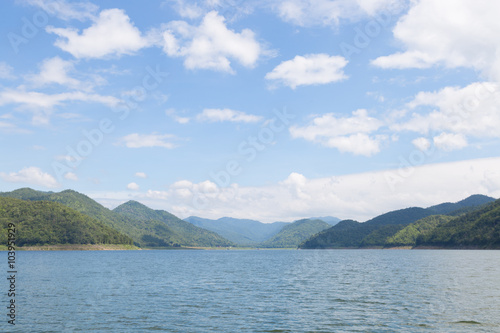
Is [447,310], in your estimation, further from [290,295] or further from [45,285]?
[45,285]

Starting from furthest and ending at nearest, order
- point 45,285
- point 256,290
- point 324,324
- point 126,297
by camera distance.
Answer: point 45,285
point 256,290
point 126,297
point 324,324

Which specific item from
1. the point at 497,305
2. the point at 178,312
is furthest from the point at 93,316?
the point at 497,305

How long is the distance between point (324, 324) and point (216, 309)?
53.2ft

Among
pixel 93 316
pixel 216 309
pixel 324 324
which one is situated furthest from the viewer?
pixel 216 309

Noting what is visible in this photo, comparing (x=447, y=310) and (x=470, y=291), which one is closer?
(x=447, y=310)

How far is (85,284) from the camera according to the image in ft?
263

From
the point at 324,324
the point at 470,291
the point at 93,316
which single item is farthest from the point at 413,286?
the point at 93,316

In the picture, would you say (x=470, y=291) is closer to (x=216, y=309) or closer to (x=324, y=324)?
(x=324, y=324)

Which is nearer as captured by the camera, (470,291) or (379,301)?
(379,301)

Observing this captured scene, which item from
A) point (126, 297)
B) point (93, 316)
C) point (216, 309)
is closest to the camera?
point (93, 316)

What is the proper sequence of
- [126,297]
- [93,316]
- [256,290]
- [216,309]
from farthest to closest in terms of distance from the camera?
[256,290]
[126,297]
[216,309]
[93,316]

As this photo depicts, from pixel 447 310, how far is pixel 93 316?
45237mm

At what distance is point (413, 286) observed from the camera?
74312 mm

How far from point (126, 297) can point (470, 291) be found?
2329 inches
